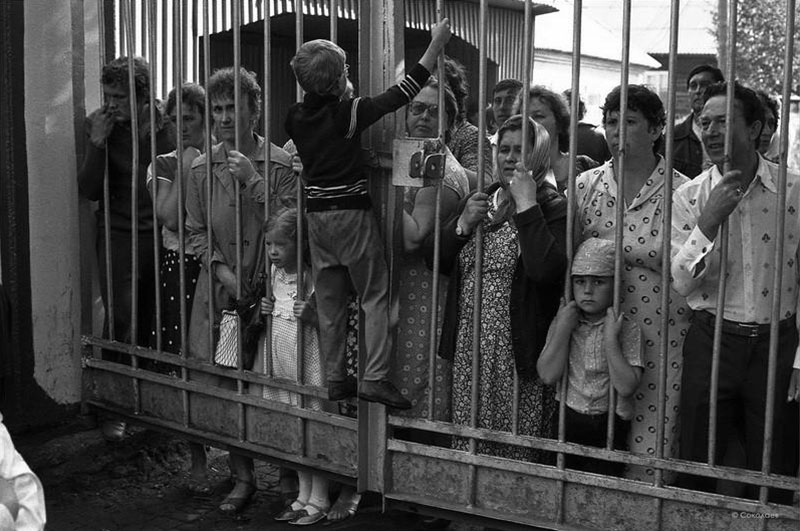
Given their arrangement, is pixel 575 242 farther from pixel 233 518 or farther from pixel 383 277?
→ pixel 233 518

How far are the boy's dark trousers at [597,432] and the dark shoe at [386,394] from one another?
2.08ft

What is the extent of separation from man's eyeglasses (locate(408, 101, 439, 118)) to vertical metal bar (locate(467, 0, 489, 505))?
359 millimetres

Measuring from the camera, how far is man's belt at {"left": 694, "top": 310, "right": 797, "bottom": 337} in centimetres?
362

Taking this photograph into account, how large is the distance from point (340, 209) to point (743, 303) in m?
1.52

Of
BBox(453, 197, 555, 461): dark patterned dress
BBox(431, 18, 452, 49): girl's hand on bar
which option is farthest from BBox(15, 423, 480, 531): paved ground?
BBox(431, 18, 452, 49): girl's hand on bar

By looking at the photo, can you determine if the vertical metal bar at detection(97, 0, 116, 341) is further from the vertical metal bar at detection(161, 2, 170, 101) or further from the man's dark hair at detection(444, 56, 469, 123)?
the man's dark hair at detection(444, 56, 469, 123)

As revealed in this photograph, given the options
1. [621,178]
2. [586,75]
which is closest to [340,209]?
[621,178]

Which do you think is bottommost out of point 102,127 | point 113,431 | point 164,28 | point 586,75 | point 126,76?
point 113,431

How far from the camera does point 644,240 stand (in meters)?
3.87

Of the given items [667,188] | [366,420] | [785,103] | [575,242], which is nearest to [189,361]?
[366,420]

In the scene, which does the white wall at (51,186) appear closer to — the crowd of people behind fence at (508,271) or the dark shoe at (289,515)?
the crowd of people behind fence at (508,271)

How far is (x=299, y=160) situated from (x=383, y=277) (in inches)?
23.3

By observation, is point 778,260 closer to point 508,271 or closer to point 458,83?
point 508,271

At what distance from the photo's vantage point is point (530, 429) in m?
4.10
